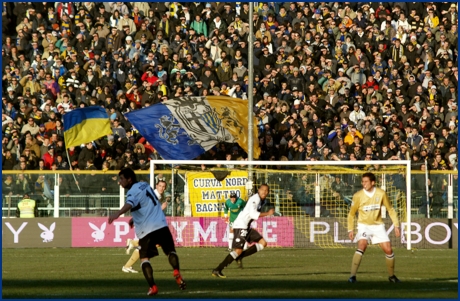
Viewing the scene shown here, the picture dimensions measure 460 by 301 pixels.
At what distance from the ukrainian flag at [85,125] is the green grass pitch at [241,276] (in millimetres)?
4737

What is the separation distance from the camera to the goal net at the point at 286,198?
1213 inches

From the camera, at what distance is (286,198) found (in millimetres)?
31281

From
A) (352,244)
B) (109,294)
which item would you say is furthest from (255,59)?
(109,294)

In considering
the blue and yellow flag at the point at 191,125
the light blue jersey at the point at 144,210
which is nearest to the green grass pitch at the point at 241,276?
the light blue jersey at the point at 144,210

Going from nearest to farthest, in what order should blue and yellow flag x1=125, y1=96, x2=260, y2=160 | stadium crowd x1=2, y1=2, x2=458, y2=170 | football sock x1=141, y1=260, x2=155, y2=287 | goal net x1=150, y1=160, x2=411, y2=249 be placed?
football sock x1=141, y1=260, x2=155, y2=287
goal net x1=150, y1=160, x2=411, y2=249
stadium crowd x1=2, y1=2, x2=458, y2=170
blue and yellow flag x1=125, y1=96, x2=260, y2=160

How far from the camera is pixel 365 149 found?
31875 mm

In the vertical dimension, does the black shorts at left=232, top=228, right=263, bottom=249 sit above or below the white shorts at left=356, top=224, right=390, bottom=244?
below

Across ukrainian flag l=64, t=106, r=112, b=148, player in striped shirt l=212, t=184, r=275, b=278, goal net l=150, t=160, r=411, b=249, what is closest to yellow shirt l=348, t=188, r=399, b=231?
player in striped shirt l=212, t=184, r=275, b=278

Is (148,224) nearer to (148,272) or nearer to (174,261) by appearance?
(174,261)

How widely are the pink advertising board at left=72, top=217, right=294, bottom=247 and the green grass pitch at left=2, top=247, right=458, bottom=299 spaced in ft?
7.85

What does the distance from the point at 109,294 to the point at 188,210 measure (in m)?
15.6

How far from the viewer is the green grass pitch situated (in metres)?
16.0

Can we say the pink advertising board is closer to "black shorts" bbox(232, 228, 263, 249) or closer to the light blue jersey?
"black shorts" bbox(232, 228, 263, 249)

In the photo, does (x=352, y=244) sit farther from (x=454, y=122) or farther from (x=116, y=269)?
(x=116, y=269)
